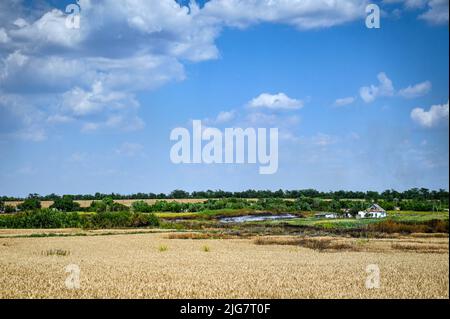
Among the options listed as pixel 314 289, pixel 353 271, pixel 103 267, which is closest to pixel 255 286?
pixel 314 289

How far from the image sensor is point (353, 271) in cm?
2175

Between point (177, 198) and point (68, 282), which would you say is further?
point (177, 198)

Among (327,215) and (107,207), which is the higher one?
(107,207)

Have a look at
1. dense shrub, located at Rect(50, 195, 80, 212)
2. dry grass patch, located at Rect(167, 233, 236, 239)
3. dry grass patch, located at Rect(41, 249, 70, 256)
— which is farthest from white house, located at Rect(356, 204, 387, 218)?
dry grass patch, located at Rect(41, 249, 70, 256)

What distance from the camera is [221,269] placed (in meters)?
22.4

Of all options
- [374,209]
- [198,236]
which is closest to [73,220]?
[198,236]

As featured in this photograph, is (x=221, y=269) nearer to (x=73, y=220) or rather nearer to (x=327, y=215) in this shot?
(x=73, y=220)

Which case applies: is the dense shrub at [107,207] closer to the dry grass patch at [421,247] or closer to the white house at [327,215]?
the white house at [327,215]

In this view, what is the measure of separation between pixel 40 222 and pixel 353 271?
33.7 m

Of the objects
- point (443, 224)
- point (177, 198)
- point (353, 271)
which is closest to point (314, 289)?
point (353, 271)

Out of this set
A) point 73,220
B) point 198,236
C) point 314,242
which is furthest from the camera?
point 73,220
